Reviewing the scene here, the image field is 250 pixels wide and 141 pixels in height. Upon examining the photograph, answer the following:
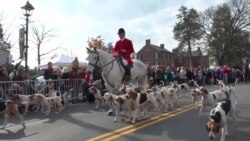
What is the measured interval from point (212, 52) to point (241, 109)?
190ft

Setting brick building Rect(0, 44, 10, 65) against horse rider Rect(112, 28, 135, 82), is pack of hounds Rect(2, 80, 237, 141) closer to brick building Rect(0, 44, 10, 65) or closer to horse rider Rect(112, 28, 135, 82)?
horse rider Rect(112, 28, 135, 82)

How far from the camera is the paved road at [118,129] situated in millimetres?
8695

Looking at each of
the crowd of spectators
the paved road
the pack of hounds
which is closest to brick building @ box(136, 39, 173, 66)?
the crowd of spectators

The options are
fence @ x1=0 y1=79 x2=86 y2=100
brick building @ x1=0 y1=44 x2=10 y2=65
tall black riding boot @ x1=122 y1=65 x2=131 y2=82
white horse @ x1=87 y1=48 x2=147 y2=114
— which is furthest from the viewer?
brick building @ x1=0 y1=44 x2=10 y2=65

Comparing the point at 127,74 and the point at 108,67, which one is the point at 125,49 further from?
the point at 108,67

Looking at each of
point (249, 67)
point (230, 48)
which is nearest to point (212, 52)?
point (230, 48)

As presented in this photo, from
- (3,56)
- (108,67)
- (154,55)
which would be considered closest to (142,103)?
(108,67)

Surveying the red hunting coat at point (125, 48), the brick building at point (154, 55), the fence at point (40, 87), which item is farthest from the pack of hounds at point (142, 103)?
the brick building at point (154, 55)

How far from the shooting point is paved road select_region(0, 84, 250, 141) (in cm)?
870

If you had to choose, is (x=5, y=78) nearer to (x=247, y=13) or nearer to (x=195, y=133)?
(x=195, y=133)

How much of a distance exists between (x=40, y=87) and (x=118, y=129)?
8.09m

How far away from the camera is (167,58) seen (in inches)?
3915

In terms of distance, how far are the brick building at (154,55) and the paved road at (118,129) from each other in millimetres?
83762

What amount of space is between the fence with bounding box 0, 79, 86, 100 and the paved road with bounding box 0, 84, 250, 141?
261cm
